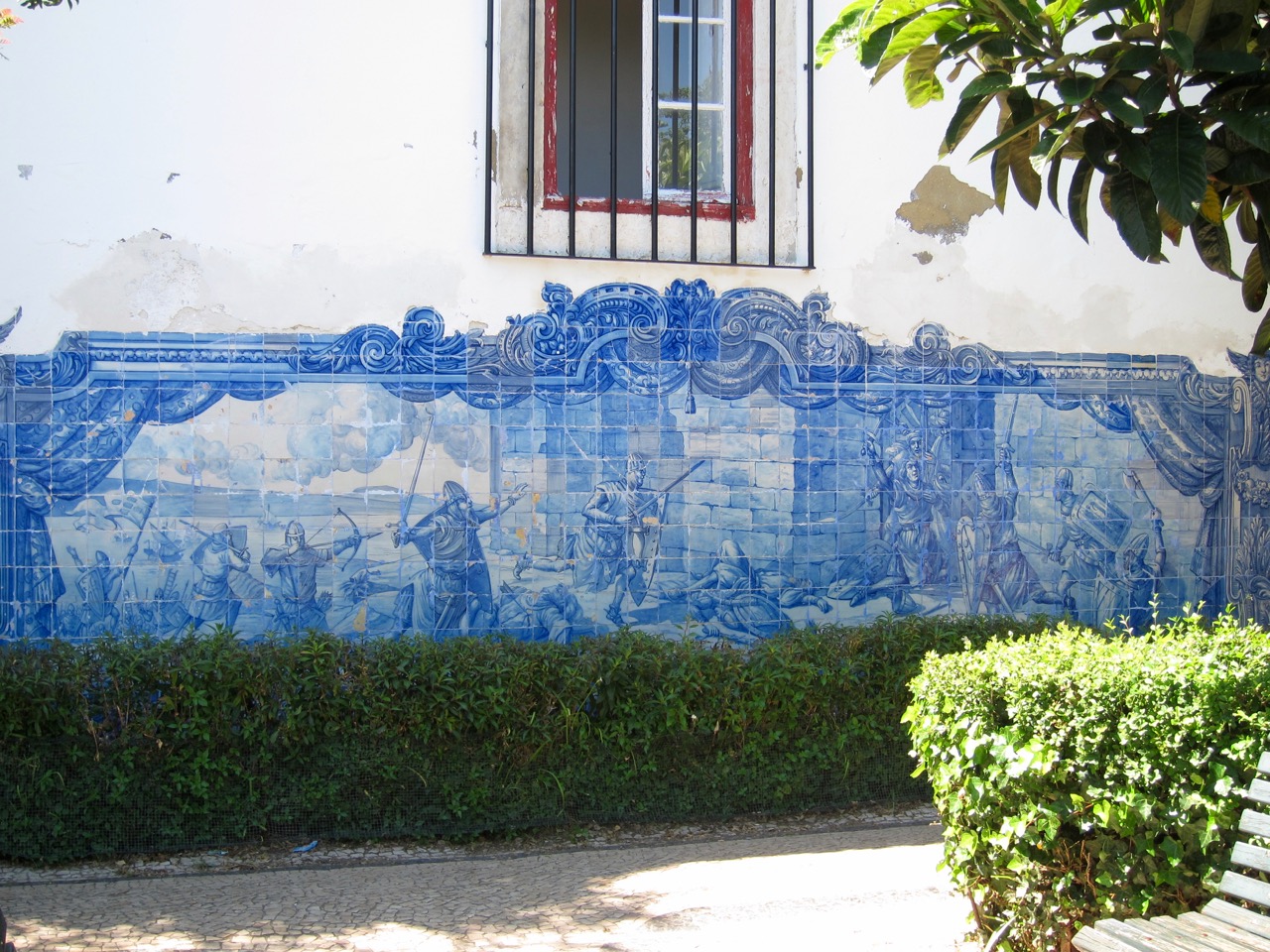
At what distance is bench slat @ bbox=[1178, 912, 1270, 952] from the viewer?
3.38 metres

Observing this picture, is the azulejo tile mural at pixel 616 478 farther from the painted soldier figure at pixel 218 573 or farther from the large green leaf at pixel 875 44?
the large green leaf at pixel 875 44

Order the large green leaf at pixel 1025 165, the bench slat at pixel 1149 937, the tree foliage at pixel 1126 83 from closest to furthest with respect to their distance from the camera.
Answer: the bench slat at pixel 1149 937 < the tree foliage at pixel 1126 83 < the large green leaf at pixel 1025 165

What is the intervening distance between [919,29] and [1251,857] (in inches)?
117

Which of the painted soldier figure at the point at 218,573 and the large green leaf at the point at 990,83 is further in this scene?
the painted soldier figure at the point at 218,573

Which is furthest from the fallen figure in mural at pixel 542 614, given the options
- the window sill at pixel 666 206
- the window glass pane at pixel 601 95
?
the window glass pane at pixel 601 95

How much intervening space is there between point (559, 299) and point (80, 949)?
4.13m

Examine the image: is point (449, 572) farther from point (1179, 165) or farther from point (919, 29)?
point (1179, 165)

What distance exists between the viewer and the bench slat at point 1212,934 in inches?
133

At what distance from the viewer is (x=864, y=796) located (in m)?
6.55

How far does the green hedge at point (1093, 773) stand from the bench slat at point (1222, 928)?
246 millimetres

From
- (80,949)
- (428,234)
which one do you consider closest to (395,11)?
(428,234)

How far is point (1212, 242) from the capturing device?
16.0 ft

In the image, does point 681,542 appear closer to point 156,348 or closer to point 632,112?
point 156,348

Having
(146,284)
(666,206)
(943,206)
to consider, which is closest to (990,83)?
(666,206)
